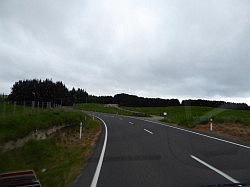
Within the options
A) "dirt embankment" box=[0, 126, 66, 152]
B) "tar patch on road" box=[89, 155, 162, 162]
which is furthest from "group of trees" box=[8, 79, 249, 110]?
"tar patch on road" box=[89, 155, 162, 162]

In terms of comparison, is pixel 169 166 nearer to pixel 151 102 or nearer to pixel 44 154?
pixel 44 154

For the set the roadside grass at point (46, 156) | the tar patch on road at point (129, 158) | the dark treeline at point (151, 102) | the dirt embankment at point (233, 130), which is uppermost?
the dark treeline at point (151, 102)

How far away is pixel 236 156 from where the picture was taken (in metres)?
13.8

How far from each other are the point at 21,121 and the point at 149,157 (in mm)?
15030

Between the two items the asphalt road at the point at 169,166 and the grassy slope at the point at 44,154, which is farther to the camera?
the grassy slope at the point at 44,154

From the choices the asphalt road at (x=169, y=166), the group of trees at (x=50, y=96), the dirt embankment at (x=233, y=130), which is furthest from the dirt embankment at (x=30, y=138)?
the group of trees at (x=50, y=96)

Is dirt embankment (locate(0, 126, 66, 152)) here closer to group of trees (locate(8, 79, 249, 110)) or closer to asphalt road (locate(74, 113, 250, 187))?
asphalt road (locate(74, 113, 250, 187))

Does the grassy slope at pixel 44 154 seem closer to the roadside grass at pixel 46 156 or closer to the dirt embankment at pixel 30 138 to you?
the roadside grass at pixel 46 156

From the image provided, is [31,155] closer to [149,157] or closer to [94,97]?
[149,157]

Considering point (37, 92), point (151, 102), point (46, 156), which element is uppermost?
point (37, 92)

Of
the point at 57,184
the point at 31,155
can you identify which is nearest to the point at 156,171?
the point at 57,184

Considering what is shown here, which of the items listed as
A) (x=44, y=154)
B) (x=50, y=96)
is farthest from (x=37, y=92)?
(x=44, y=154)

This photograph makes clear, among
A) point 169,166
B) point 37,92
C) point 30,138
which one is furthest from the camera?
point 37,92

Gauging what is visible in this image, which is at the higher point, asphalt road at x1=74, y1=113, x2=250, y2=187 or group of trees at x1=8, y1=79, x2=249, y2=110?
group of trees at x1=8, y1=79, x2=249, y2=110
